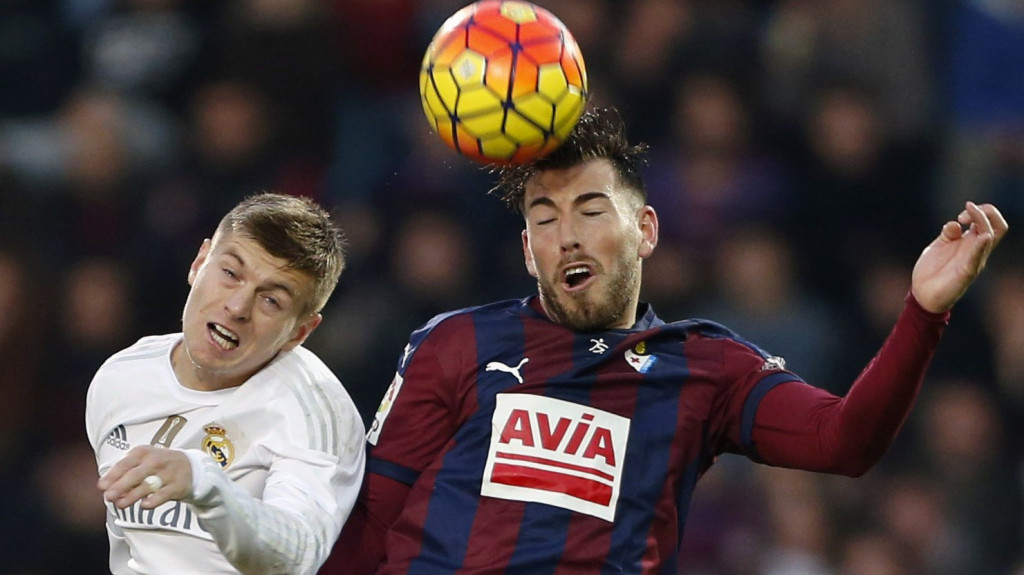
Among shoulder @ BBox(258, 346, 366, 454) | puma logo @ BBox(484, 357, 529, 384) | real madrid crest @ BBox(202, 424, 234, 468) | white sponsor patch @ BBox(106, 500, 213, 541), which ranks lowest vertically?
white sponsor patch @ BBox(106, 500, 213, 541)

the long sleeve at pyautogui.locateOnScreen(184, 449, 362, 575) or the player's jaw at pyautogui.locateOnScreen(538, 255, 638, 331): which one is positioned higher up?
the player's jaw at pyautogui.locateOnScreen(538, 255, 638, 331)

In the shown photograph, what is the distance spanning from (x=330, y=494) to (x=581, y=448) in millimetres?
601

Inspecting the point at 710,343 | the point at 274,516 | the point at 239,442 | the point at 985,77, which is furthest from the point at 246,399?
the point at 985,77

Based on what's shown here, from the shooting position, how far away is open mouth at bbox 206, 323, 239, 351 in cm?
354

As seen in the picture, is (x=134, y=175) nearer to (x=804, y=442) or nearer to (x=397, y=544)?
(x=397, y=544)

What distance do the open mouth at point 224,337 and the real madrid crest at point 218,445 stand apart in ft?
0.63

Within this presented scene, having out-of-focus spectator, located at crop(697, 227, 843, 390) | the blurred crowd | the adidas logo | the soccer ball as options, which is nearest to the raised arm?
the soccer ball

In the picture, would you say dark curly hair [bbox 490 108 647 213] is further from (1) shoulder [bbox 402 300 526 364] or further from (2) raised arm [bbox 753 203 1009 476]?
(2) raised arm [bbox 753 203 1009 476]

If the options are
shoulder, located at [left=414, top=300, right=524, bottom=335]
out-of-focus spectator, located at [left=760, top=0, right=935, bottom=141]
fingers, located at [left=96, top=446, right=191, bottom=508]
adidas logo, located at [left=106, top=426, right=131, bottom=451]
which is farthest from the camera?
out-of-focus spectator, located at [left=760, top=0, right=935, bottom=141]

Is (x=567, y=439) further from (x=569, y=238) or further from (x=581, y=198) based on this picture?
(x=581, y=198)

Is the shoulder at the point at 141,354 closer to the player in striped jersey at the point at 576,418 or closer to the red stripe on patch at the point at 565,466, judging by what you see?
the player in striped jersey at the point at 576,418

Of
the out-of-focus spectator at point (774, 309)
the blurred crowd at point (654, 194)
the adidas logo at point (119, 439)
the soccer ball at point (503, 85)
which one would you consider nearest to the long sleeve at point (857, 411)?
the soccer ball at point (503, 85)

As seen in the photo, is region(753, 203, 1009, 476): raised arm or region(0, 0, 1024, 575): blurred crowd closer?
region(753, 203, 1009, 476): raised arm

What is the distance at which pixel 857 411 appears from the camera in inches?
135
